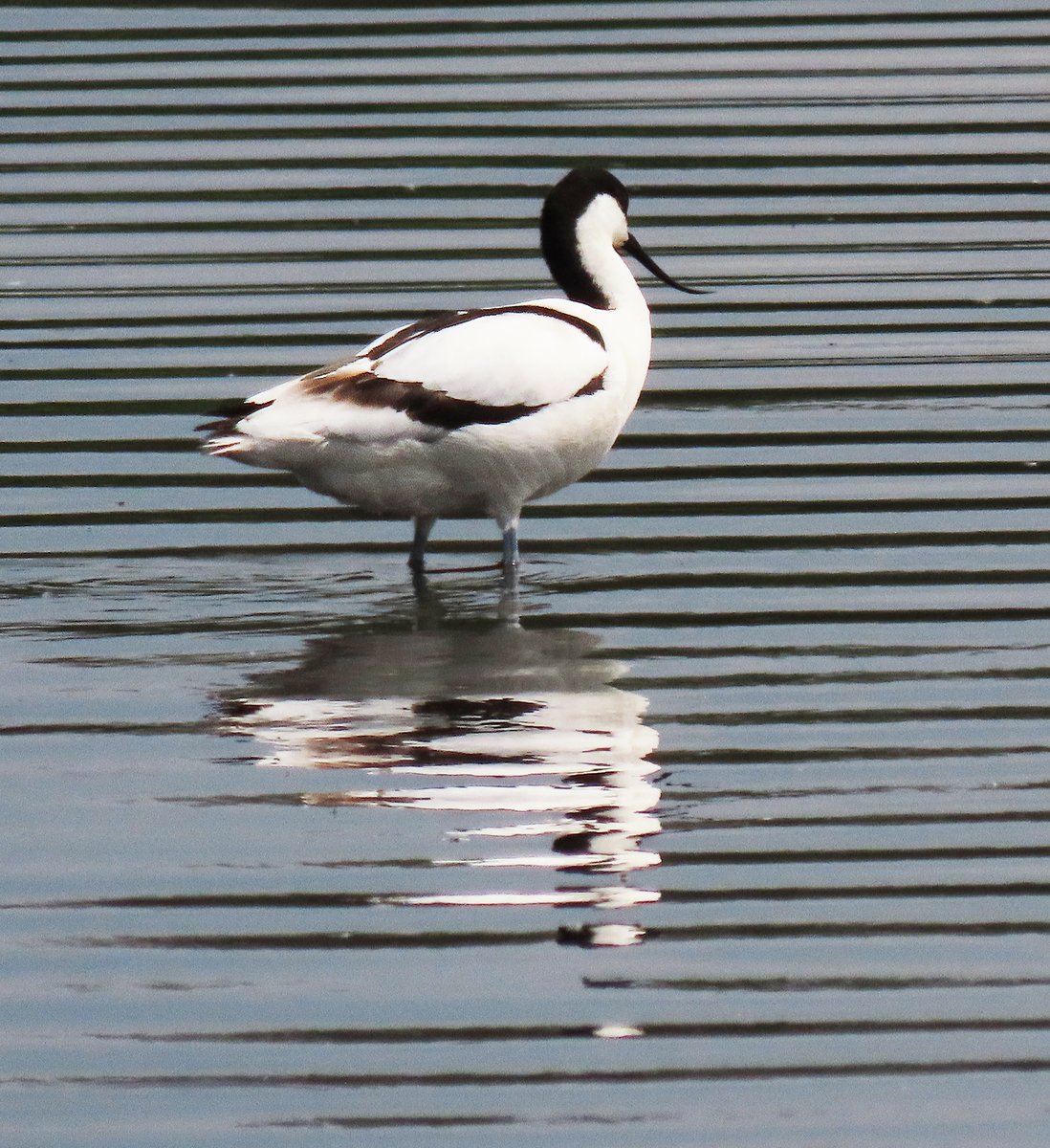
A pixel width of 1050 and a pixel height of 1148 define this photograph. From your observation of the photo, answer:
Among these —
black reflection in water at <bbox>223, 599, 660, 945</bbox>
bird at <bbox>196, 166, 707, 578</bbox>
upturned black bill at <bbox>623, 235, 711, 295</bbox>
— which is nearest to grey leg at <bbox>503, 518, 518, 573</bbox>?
bird at <bbox>196, 166, 707, 578</bbox>

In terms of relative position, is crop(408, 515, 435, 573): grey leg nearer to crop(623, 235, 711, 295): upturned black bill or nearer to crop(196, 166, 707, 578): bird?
crop(196, 166, 707, 578): bird

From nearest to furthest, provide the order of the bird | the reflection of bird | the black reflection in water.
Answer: the black reflection in water → the reflection of bird → the bird

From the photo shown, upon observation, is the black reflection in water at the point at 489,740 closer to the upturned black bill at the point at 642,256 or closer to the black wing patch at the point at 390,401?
the black wing patch at the point at 390,401

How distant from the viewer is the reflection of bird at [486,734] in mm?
5719

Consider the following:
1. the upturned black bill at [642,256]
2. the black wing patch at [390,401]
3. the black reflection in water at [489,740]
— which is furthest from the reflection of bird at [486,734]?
the upturned black bill at [642,256]

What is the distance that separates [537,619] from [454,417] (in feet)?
2.45

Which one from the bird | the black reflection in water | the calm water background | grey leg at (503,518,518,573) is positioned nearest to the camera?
the calm water background

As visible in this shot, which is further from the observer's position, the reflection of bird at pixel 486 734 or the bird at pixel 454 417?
the bird at pixel 454 417

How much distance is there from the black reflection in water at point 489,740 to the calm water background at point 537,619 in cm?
2

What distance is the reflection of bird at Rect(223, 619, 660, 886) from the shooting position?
5719mm

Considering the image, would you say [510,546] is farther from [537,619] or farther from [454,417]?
[537,619]

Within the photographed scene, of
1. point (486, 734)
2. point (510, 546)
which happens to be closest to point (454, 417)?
point (510, 546)

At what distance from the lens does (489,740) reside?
6.37m

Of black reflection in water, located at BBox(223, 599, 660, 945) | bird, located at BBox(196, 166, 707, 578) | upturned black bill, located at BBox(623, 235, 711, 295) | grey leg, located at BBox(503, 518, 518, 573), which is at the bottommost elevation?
black reflection in water, located at BBox(223, 599, 660, 945)
